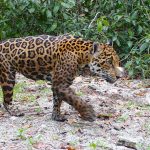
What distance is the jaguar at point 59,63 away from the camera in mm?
7102

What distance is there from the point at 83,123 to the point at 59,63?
2.88 feet

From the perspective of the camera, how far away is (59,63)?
7211mm

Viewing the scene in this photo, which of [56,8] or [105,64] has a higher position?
[56,8]

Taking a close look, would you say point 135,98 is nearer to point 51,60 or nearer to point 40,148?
point 51,60

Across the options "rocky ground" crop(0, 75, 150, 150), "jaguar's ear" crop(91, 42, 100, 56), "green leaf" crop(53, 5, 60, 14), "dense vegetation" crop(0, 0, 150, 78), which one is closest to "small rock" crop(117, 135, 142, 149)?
"rocky ground" crop(0, 75, 150, 150)

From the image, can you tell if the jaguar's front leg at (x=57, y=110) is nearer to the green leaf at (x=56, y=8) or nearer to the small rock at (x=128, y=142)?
Answer: the small rock at (x=128, y=142)

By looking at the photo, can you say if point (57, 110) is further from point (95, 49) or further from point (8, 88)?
point (95, 49)

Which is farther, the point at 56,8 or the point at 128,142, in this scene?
the point at 56,8

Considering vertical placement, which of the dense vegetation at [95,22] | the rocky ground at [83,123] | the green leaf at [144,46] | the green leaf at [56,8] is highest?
the green leaf at [56,8]

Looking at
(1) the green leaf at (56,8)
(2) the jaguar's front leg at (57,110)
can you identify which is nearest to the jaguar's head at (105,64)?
(2) the jaguar's front leg at (57,110)

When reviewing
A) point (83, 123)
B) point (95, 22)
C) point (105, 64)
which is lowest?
point (83, 123)

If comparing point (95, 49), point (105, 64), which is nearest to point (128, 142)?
point (105, 64)

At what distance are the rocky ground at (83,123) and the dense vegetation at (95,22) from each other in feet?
4.85

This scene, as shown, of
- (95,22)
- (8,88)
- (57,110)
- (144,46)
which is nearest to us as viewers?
(57,110)
